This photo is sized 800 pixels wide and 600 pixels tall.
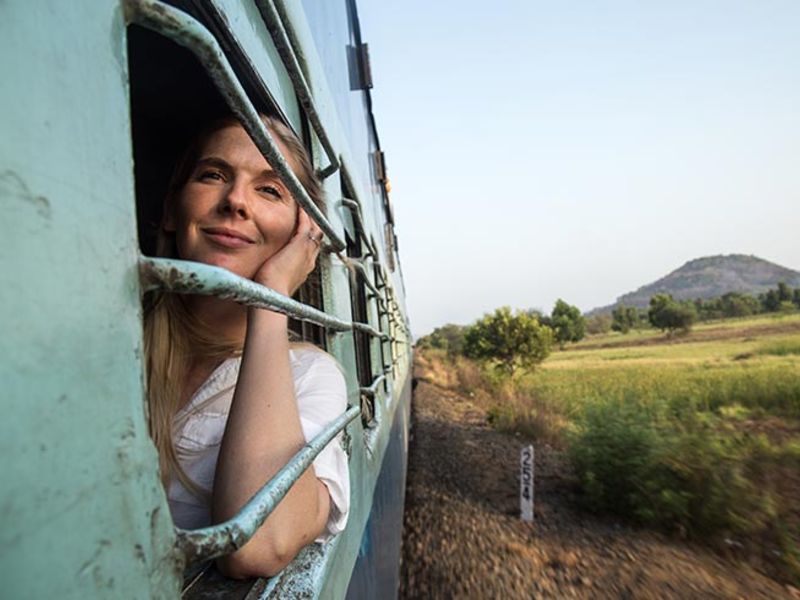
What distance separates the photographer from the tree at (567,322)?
68.9 m

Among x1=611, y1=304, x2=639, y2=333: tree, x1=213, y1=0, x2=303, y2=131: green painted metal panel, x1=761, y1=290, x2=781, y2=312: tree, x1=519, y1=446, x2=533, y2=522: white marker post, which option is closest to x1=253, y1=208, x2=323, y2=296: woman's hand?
x1=213, y1=0, x2=303, y2=131: green painted metal panel

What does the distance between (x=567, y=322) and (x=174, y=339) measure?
72239 mm

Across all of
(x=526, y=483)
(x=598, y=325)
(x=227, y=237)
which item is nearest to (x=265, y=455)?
(x=227, y=237)

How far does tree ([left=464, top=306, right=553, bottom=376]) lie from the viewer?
2714cm

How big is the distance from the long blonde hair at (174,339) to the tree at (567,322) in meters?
69.9

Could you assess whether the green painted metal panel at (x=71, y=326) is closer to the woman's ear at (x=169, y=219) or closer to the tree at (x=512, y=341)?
the woman's ear at (x=169, y=219)

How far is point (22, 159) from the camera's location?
33 centimetres

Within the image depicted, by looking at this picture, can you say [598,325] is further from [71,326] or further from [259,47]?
[71,326]

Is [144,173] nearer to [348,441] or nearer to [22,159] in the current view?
[348,441]

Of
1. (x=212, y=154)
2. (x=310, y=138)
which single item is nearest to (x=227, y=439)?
(x=212, y=154)

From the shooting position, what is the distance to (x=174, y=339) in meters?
1.12

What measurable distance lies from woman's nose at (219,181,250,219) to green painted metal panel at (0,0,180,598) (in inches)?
21.6

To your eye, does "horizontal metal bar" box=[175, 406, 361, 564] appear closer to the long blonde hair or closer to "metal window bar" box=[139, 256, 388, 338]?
"metal window bar" box=[139, 256, 388, 338]

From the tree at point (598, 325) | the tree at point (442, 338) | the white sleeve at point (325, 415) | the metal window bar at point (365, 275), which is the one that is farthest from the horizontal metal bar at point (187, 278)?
the tree at point (598, 325)
